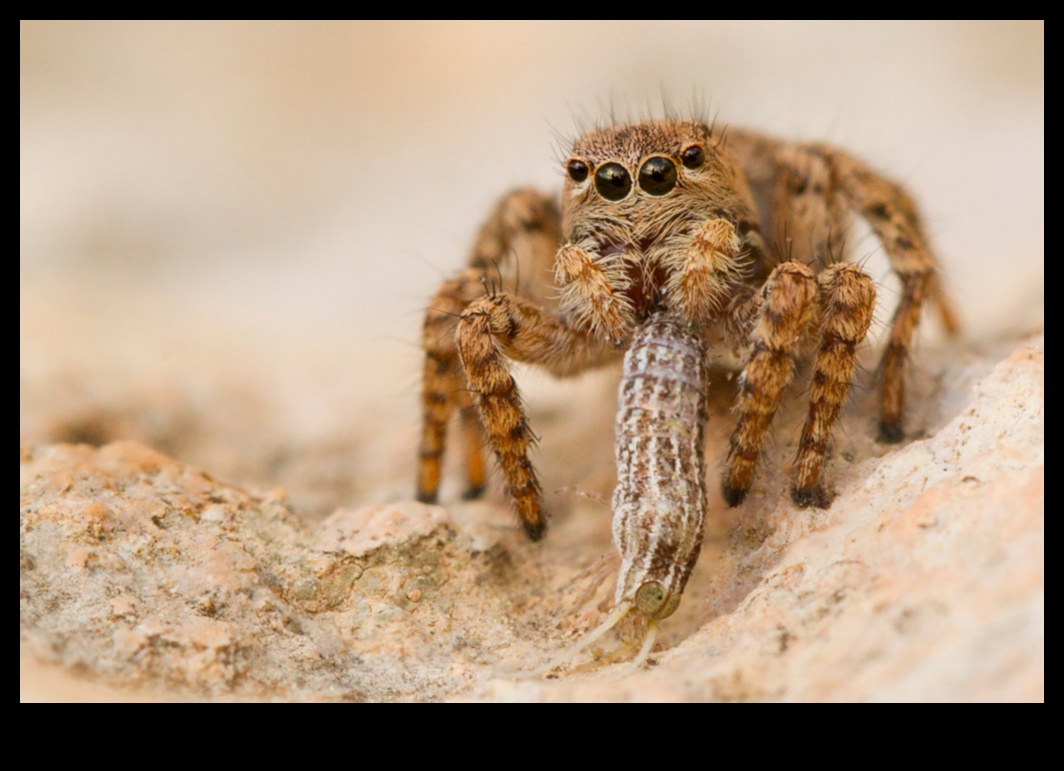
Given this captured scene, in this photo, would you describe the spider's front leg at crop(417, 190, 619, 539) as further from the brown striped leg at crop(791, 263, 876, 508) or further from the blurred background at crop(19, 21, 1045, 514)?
the blurred background at crop(19, 21, 1045, 514)

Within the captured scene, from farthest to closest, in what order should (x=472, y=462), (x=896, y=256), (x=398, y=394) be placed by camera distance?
(x=398, y=394), (x=472, y=462), (x=896, y=256)

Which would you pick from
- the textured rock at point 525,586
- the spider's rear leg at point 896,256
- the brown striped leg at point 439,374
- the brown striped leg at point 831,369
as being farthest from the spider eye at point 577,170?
the spider's rear leg at point 896,256

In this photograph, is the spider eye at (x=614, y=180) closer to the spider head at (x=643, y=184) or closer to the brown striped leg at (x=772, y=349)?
the spider head at (x=643, y=184)

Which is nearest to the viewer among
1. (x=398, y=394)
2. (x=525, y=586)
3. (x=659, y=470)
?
(x=659, y=470)

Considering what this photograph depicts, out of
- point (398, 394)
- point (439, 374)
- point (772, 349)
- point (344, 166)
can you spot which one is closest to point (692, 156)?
point (772, 349)

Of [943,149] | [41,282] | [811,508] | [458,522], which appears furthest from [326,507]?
[943,149]

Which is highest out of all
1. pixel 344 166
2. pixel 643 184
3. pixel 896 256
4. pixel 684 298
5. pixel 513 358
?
pixel 344 166

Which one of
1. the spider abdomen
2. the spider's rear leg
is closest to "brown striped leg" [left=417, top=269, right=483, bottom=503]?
the spider abdomen

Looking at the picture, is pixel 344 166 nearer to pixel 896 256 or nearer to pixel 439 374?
pixel 439 374
